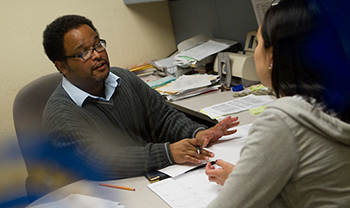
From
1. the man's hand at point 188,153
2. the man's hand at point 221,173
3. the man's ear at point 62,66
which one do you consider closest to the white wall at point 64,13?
the man's ear at point 62,66

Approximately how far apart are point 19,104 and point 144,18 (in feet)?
4.54

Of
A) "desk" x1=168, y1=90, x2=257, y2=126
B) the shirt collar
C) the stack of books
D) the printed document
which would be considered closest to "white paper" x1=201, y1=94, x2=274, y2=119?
"desk" x1=168, y1=90, x2=257, y2=126

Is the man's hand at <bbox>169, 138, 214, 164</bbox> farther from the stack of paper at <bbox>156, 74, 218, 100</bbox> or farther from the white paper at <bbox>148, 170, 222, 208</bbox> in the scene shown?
the stack of paper at <bbox>156, 74, 218, 100</bbox>

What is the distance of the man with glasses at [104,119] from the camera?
3.16 ft

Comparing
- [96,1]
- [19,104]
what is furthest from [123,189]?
[96,1]

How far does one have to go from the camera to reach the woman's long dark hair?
1.82 feet

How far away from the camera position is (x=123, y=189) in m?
0.87

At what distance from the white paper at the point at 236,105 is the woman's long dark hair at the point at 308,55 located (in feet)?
2.46

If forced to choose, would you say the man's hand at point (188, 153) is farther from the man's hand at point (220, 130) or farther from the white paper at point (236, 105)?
the white paper at point (236, 105)

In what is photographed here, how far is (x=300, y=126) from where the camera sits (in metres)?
0.51

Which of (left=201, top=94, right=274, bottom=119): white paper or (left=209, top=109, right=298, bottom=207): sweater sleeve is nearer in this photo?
(left=209, top=109, right=298, bottom=207): sweater sleeve

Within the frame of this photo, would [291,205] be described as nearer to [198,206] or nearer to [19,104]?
[198,206]

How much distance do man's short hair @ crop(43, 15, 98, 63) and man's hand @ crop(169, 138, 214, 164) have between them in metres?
0.59

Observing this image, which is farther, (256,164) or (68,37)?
(68,37)
